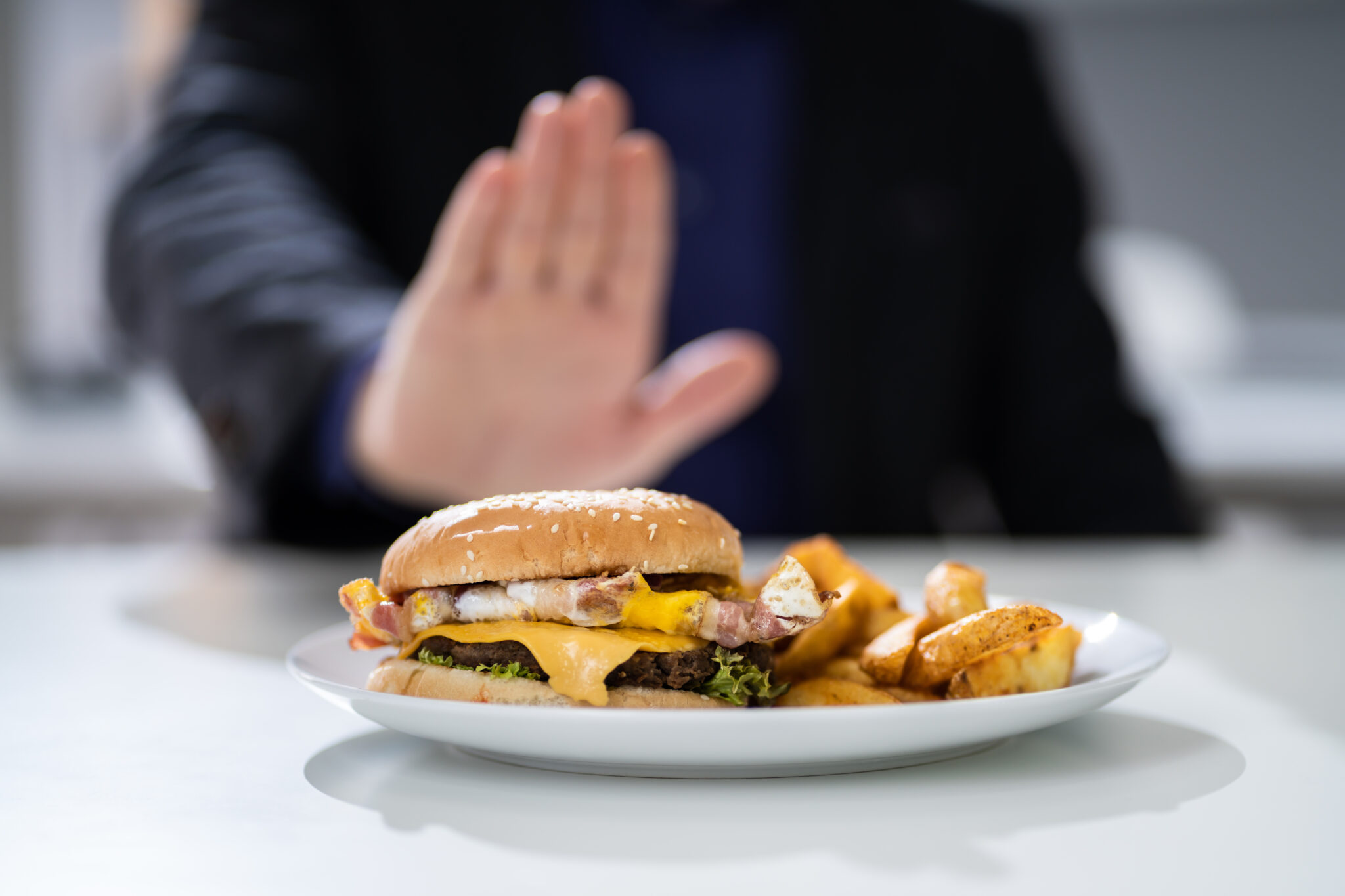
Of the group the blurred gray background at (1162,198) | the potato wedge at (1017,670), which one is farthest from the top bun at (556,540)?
the blurred gray background at (1162,198)

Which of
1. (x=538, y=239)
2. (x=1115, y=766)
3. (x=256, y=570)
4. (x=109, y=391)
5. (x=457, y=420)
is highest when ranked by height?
(x=538, y=239)

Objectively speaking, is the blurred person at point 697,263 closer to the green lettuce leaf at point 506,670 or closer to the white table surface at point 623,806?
the white table surface at point 623,806

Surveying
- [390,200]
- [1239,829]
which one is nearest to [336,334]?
[390,200]

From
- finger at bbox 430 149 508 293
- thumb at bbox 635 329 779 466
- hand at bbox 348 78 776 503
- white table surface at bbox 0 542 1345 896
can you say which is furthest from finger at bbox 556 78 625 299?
white table surface at bbox 0 542 1345 896

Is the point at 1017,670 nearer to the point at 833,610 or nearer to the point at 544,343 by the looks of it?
the point at 833,610

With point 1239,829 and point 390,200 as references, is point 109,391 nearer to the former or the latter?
point 390,200

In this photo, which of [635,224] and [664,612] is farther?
[635,224]

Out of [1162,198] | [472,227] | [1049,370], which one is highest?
[1162,198]

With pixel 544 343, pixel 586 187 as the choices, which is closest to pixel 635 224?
pixel 586 187
